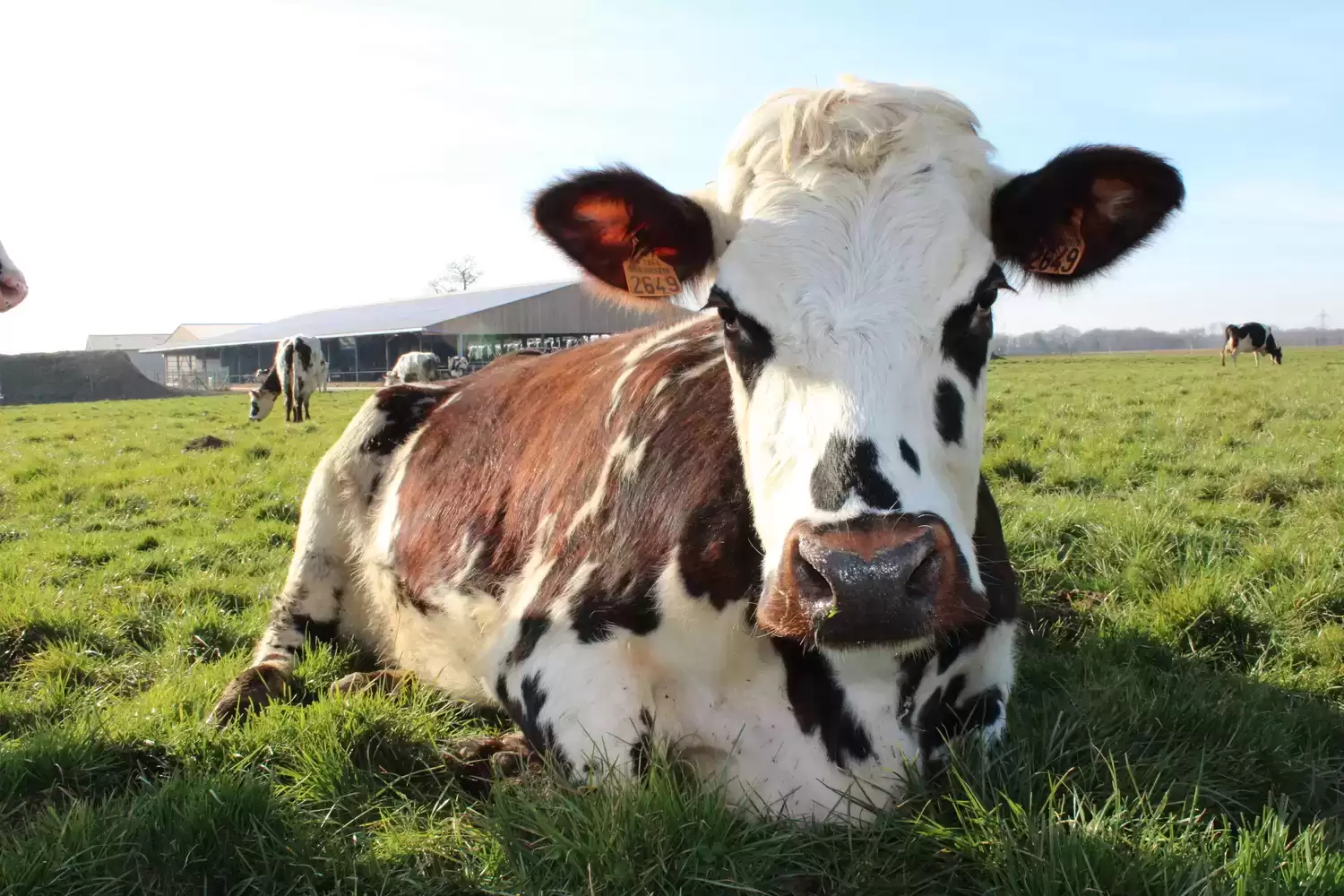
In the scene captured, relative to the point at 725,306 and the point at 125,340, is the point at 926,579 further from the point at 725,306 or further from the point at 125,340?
the point at 125,340

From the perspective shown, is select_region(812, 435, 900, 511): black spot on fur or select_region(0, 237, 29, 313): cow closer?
select_region(812, 435, 900, 511): black spot on fur

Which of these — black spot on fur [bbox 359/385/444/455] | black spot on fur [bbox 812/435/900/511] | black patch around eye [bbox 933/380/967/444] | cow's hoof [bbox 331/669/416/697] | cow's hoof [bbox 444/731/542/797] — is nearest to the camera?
black spot on fur [bbox 812/435/900/511]

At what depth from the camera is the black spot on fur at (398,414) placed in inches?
202

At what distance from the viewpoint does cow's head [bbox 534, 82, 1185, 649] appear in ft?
6.78

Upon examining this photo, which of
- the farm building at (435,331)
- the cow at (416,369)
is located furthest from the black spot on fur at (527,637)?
the farm building at (435,331)

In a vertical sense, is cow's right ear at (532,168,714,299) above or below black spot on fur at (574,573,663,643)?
above

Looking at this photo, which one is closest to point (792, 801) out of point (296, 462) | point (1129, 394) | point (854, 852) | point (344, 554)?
point (854, 852)

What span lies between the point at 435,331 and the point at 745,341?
1964 inches

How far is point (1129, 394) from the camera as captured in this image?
54.5 ft

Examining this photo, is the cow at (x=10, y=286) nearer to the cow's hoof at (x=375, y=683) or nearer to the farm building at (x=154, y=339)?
the cow's hoof at (x=375, y=683)

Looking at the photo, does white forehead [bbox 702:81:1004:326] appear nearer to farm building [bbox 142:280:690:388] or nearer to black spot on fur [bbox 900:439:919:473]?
black spot on fur [bbox 900:439:919:473]

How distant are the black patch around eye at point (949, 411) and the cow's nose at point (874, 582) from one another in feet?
1.40

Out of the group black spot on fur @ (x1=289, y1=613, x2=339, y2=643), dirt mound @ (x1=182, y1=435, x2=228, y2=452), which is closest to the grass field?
black spot on fur @ (x1=289, y1=613, x2=339, y2=643)

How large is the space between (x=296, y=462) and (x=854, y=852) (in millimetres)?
10190
